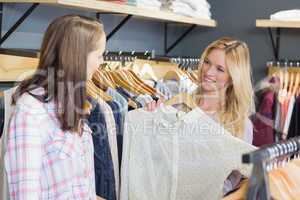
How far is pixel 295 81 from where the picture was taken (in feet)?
9.13

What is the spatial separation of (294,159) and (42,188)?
2.24 feet

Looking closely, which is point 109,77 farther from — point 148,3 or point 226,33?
point 226,33

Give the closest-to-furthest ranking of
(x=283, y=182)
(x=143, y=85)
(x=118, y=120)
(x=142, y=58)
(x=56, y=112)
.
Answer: (x=283, y=182)
(x=56, y=112)
(x=118, y=120)
(x=143, y=85)
(x=142, y=58)

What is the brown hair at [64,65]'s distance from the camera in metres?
1.36

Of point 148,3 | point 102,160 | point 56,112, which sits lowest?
point 102,160

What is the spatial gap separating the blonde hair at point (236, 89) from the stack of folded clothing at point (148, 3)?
0.70 metres

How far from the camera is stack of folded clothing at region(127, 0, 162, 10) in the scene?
8.21 ft

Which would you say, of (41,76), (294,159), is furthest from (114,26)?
(294,159)

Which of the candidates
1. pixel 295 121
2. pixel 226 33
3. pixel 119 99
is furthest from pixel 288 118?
pixel 226 33

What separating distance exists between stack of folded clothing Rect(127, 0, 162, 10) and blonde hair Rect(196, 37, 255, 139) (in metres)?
0.70

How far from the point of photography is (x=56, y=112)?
138cm

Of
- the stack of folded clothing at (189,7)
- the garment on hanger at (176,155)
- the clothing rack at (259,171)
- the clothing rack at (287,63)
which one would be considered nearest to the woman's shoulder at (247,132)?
the garment on hanger at (176,155)

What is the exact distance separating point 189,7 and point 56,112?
1.91 m

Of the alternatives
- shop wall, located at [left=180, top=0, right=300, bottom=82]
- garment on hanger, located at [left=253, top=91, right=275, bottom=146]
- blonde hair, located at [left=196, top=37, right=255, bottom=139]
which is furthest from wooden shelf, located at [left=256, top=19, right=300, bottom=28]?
blonde hair, located at [left=196, top=37, right=255, bottom=139]
